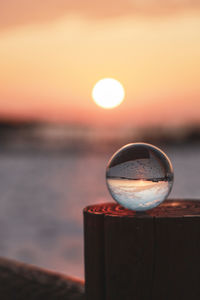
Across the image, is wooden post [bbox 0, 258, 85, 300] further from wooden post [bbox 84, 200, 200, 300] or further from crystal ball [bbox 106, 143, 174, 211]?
crystal ball [bbox 106, 143, 174, 211]

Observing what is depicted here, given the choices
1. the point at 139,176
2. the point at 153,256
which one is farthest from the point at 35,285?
the point at 139,176

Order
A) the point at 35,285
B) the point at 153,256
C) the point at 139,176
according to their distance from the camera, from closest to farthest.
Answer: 1. the point at 153,256
2. the point at 139,176
3. the point at 35,285

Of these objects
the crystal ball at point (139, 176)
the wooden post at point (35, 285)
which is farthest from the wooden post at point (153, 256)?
the wooden post at point (35, 285)

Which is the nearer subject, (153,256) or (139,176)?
(153,256)

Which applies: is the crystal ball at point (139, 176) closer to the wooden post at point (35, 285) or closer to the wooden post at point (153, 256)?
the wooden post at point (153, 256)

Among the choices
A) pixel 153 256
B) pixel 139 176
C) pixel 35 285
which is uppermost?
pixel 139 176

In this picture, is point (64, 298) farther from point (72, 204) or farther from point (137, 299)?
point (72, 204)

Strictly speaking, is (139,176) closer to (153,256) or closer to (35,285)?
(153,256)

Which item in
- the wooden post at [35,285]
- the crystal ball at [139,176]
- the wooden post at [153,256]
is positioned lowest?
A: the wooden post at [35,285]
